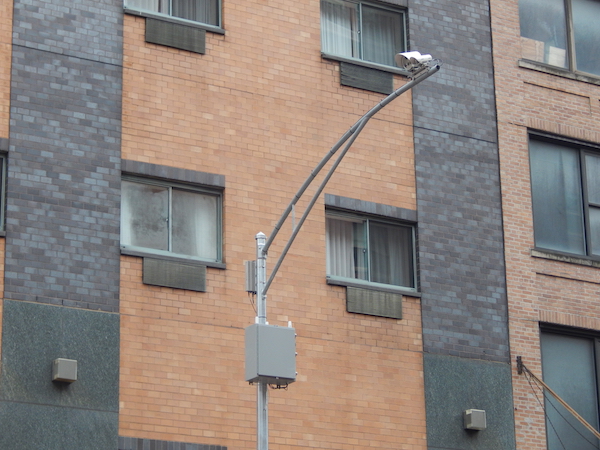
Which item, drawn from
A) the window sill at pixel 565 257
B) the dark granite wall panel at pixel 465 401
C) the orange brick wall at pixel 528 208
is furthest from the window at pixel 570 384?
the window sill at pixel 565 257

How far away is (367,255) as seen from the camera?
22812mm

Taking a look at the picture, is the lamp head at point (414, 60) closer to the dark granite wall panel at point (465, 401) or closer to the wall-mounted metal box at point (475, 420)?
the dark granite wall panel at point (465, 401)

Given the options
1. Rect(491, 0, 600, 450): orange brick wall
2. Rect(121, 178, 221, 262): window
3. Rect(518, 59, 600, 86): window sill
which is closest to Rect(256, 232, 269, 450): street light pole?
Rect(121, 178, 221, 262): window

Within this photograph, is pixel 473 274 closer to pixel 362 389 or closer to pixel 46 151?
pixel 362 389

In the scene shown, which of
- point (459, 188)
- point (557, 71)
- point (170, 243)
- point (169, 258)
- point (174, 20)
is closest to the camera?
point (169, 258)

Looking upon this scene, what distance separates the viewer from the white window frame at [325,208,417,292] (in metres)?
22.2

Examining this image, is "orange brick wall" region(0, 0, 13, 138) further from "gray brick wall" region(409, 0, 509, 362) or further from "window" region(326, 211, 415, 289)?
"gray brick wall" region(409, 0, 509, 362)

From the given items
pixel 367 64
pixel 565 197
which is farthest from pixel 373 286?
pixel 565 197

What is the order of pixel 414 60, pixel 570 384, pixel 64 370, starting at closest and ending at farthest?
1. pixel 414 60
2. pixel 64 370
3. pixel 570 384

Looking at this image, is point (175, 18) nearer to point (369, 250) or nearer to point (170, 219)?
point (170, 219)

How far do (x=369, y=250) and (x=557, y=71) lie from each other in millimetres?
6150

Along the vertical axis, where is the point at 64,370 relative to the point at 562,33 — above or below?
below

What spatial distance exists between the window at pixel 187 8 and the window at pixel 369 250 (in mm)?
4011

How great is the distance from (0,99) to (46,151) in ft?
3.45
